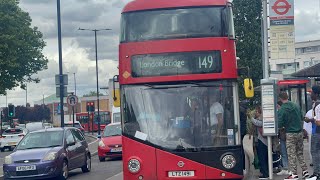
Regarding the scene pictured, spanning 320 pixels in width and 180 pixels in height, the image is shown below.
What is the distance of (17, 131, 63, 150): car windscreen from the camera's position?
20.9 m

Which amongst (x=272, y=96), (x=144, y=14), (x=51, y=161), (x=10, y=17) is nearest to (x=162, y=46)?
(x=144, y=14)

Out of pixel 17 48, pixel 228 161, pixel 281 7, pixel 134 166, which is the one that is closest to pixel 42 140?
pixel 134 166

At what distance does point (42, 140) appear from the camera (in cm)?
2119

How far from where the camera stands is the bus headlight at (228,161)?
41.9ft

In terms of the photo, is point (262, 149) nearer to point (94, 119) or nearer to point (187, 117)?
point (187, 117)

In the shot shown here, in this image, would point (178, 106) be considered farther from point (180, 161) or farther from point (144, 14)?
point (144, 14)

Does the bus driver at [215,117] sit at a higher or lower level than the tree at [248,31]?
lower

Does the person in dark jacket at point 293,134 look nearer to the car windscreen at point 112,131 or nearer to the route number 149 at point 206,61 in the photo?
the route number 149 at point 206,61

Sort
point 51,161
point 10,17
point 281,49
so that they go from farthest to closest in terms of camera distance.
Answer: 1. point 10,17
2. point 51,161
3. point 281,49

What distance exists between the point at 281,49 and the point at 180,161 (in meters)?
4.76

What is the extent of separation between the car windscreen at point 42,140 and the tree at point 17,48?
35.4m

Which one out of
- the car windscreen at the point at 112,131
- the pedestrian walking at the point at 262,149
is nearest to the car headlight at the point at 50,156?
A: the pedestrian walking at the point at 262,149

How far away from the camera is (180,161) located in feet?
42.0

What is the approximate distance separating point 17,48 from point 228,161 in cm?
4813
